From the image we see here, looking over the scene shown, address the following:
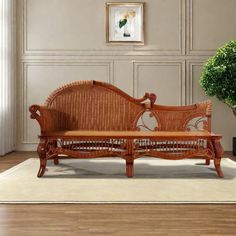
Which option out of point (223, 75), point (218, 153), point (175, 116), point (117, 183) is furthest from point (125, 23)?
point (117, 183)

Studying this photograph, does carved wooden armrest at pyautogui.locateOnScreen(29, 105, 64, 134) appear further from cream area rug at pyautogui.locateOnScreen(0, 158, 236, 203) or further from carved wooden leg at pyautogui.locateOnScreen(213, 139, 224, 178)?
carved wooden leg at pyautogui.locateOnScreen(213, 139, 224, 178)

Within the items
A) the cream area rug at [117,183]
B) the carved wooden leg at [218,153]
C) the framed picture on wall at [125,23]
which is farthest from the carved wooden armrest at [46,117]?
the framed picture on wall at [125,23]

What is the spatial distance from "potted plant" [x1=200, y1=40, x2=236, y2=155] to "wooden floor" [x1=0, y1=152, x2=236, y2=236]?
8.73 feet

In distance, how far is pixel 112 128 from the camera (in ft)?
13.6

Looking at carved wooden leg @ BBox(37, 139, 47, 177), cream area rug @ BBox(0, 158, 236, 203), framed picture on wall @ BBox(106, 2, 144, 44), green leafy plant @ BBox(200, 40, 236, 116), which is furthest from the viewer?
framed picture on wall @ BBox(106, 2, 144, 44)

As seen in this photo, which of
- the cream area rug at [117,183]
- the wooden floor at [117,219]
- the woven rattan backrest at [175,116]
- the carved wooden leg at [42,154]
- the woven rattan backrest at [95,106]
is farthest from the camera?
the woven rattan backrest at [175,116]

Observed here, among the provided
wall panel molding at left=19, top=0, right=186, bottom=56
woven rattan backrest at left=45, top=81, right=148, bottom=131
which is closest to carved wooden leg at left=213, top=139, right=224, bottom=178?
woven rattan backrest at left=45, top=81, right=148, bottom=131

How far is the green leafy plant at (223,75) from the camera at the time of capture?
4.88m

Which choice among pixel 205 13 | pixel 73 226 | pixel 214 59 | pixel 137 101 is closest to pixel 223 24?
pixel 205 13

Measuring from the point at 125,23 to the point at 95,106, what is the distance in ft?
5.71

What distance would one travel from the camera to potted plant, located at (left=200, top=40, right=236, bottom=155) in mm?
4883

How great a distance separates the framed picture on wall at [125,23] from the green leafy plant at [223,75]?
1.03m

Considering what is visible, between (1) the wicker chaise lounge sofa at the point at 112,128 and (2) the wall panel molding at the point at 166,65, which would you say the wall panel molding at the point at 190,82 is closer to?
(2) the wall panel molding at the point at 166,65

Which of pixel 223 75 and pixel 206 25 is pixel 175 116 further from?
pixel 206 25
